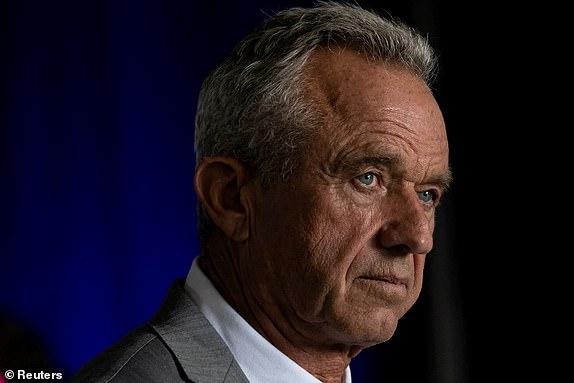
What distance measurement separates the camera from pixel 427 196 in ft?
5.89

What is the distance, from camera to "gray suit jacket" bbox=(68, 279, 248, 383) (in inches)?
61.8

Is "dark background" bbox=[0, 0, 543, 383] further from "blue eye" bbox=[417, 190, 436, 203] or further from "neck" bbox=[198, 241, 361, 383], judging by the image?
"blue eye" bbox=[417, 190, 436, 203]

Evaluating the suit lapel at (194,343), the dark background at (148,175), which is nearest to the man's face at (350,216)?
the suit lapel at (194,343)

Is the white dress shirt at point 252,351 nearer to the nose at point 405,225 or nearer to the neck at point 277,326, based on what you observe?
the neck at point 277,326

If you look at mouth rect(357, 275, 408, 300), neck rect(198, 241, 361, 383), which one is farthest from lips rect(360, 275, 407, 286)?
neck rect(198, 241, 361, 383)

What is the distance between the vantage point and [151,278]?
2.73 m

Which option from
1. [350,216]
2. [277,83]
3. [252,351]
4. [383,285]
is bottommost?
[252,351]

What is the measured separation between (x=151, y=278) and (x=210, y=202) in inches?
39.8

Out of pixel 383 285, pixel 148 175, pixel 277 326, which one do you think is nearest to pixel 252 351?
pixel 277 326

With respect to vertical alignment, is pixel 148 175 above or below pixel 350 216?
below

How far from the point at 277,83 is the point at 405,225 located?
323mm

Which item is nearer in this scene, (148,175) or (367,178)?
(367,178)

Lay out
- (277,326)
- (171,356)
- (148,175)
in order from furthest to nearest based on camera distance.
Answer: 1. (148,175)
2. (277,326)
3. (171,356)

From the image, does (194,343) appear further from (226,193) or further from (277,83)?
(277,83)
